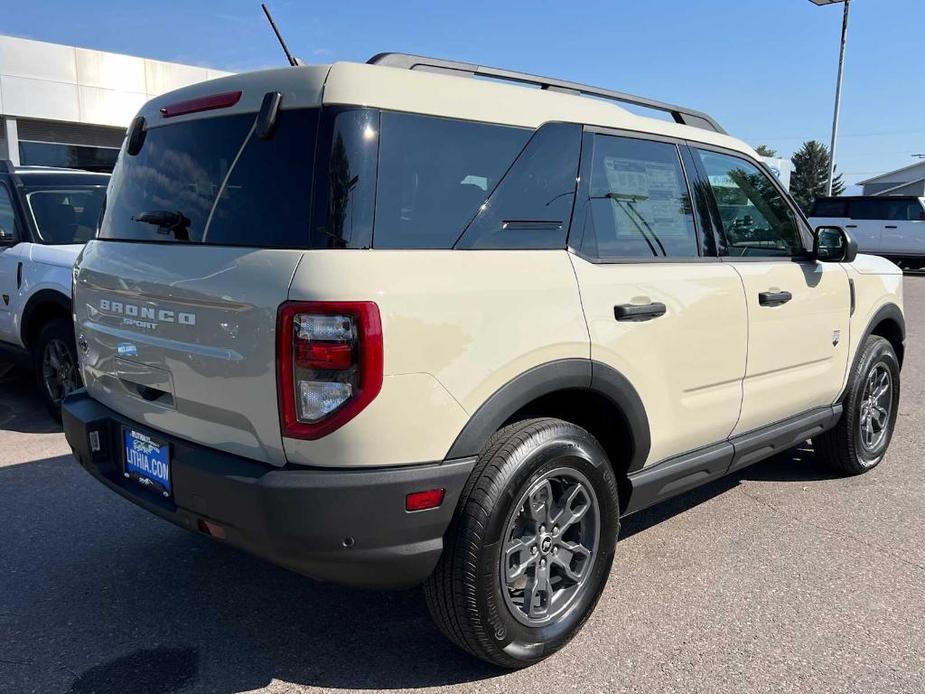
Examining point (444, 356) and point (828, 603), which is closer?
point (444, 356)

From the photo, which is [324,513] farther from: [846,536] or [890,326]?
[890,326]

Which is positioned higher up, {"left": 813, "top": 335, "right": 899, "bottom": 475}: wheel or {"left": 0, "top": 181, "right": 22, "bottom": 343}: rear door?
{"left": 0, "top": 181, "right": 22, "bottom": 343}: rear door

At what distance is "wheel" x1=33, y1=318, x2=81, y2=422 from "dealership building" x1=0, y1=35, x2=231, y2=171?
1408 cm

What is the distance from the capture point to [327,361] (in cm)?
216

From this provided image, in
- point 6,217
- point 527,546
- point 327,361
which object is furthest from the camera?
point 6,217

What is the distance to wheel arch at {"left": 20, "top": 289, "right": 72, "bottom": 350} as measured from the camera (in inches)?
213

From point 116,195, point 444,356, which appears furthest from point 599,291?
point 116,195

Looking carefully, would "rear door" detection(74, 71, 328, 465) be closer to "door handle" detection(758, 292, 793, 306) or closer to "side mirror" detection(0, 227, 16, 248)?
"door handle" detection(758, 292, 793, 306)

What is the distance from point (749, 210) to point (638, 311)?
1257 mm

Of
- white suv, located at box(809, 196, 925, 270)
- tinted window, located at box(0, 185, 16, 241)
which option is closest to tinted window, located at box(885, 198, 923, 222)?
white suv, located at box(809, 196, 925, 270)

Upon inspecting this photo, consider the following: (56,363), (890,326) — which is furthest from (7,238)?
(890,326)

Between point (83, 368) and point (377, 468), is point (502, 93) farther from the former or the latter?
point (83, 368)

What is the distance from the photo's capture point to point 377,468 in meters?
2.23

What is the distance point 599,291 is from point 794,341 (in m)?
1.56
